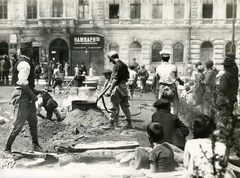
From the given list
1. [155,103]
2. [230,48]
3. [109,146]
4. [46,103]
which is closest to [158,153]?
[155,103]

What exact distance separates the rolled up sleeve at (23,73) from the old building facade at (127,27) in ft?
10.7

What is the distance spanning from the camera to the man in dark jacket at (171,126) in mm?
4414

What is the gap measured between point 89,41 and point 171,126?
14.7 ft

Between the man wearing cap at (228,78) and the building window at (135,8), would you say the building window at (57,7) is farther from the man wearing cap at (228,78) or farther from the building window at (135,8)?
the man wearing cap at (228,78)

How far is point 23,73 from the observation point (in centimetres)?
484

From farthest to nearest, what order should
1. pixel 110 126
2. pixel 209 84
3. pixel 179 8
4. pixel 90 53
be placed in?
pixel 179 8, pixel 90 53, pixel 110 126, pixel 209 84

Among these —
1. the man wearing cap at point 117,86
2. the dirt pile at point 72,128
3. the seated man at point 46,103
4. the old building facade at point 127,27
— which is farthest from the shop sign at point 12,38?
the man wearing cap at point 117,86

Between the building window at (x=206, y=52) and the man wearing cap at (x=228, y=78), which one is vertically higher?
the building window at (x=206, y=52)

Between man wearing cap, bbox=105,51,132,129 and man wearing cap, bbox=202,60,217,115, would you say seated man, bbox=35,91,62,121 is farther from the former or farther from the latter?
man wearing cap, bbox=202,60,217,115

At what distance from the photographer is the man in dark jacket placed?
14.5ft

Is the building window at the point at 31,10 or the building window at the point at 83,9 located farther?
the building window at the point at 83,9

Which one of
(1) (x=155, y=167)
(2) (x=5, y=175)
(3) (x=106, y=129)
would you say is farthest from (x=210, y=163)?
(3) (x=106, y=129)

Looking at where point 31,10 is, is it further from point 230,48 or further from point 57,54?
point 230,48

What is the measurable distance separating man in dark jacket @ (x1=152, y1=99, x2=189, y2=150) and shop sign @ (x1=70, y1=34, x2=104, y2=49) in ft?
13.1
